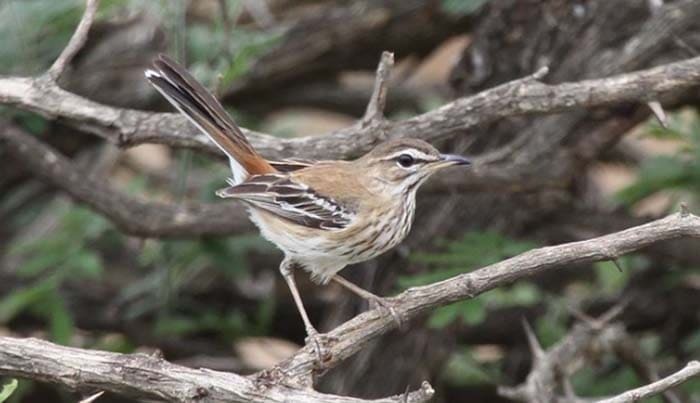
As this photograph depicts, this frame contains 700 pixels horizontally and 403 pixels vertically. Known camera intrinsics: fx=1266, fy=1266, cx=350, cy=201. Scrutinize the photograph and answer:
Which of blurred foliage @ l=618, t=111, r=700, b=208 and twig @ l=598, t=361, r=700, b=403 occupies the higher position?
blurred foliage @ l=618, t=111, r=700, b=208

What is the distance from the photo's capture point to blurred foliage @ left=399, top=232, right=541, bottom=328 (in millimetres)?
6223

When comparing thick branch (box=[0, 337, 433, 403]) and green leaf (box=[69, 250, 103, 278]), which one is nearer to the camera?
thick branch (box=[0, 337, 433, 403])

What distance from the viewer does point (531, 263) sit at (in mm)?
4449

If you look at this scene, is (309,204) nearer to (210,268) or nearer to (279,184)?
(279,184)

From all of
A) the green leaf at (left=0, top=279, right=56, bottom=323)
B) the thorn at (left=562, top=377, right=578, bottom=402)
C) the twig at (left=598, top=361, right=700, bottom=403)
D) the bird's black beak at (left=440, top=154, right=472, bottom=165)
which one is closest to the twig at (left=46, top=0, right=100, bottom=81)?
the bird's black beak at (left=440, top=154, right=472, bottom=165)

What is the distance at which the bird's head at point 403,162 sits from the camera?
555 centimetres

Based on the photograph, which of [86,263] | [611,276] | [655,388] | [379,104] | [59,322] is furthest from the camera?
[611,276]

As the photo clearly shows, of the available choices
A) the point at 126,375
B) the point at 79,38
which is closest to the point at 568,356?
the point at 126,375

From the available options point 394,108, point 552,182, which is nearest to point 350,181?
point 552,182

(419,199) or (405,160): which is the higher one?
(419,199)

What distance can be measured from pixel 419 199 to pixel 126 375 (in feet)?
9.93

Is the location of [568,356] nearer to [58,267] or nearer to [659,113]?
[659,113]

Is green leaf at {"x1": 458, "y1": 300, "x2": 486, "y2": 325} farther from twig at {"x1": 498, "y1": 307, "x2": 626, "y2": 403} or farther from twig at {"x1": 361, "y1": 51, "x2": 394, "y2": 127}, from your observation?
twig at {"x1": 361, "y1": 51, "x2": 394, "y2": 127}

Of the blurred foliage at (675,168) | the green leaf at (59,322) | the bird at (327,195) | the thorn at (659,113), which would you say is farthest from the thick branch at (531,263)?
the green leaf at (59,322)
